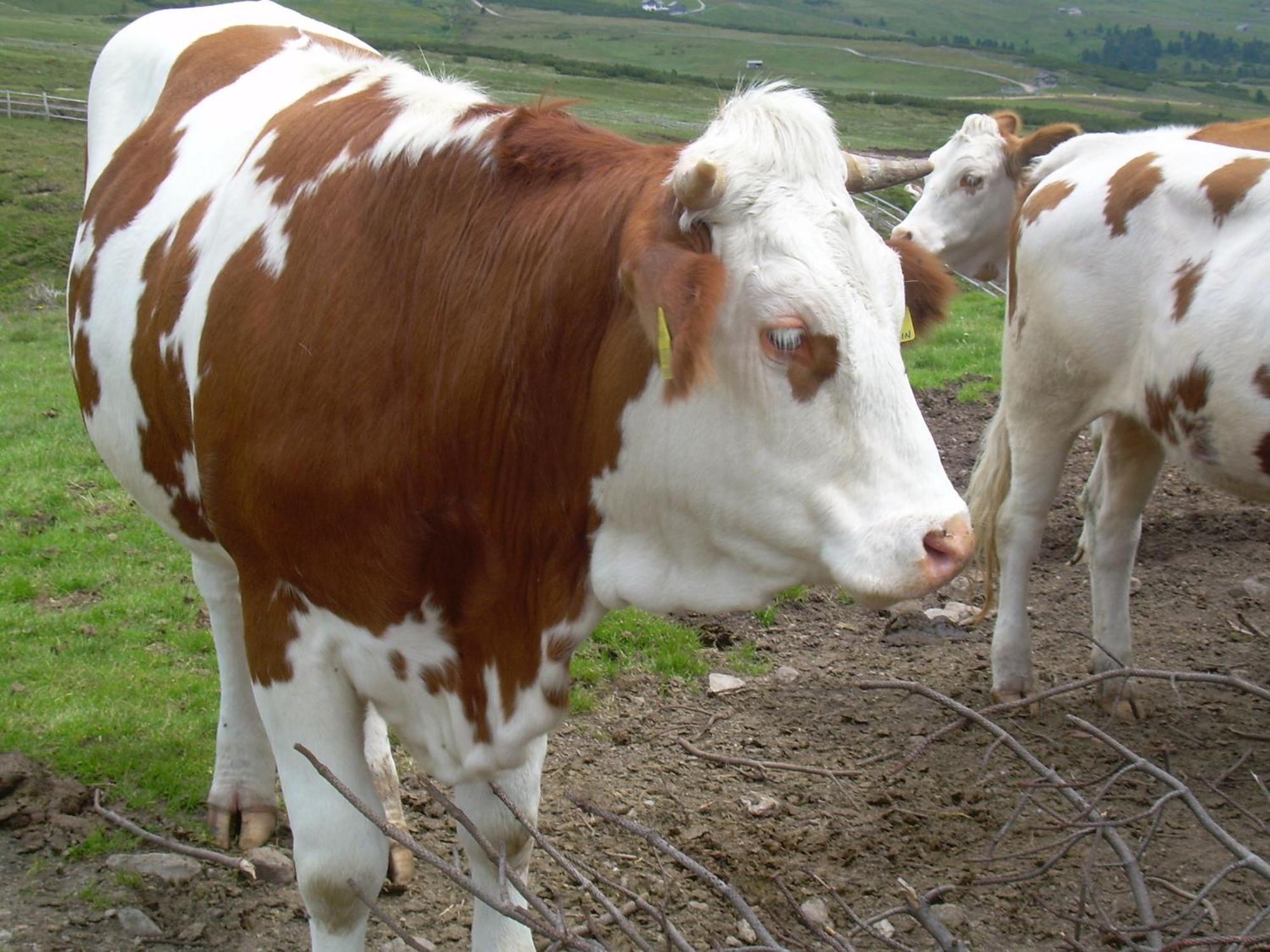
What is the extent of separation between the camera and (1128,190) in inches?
191

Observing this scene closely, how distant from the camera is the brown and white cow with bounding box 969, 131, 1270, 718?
4.44m

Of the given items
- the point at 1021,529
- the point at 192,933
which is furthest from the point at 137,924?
the point at 1021,529

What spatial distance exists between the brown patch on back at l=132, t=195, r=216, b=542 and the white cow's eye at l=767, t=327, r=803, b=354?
61.2 inches

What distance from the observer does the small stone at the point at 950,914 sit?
145 inches

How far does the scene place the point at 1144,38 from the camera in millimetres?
126062

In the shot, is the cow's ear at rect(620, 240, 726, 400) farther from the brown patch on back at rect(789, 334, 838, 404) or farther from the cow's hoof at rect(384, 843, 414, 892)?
the cow's hoof at rect(384, 843, 414, 892)

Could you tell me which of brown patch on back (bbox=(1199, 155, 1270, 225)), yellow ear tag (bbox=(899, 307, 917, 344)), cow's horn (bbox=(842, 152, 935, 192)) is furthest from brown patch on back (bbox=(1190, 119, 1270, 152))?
yellow ear tag (bbox=(899, 307, 917, 344))

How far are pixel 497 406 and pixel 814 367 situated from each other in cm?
71

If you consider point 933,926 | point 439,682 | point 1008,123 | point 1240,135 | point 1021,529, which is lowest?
point 1021,529

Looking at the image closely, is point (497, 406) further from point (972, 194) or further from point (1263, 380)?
point (972, 194)

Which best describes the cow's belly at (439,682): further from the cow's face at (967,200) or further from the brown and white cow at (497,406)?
the cow's face at (967,200)

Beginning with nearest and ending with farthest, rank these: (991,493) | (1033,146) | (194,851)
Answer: (194,851), (991,493), (1033,146)

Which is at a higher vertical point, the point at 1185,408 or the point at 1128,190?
the point at 1128,190

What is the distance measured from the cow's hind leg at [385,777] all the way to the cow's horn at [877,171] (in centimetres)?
217
